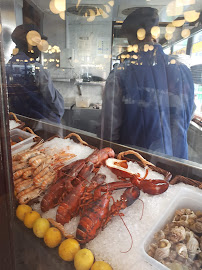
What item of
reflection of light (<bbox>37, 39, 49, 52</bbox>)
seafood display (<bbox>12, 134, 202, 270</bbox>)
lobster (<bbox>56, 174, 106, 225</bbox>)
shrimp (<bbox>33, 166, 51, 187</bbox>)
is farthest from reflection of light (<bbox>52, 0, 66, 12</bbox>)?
lobster (<bbox>56, 174, 106, 225</bbox>)

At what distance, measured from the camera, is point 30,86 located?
5.60 ft

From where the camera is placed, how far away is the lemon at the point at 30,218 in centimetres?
103

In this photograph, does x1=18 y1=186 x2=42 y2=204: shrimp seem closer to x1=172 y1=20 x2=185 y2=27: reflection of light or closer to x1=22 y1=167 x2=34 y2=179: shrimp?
x1=22 y1=167 x2=34 y2=179: shrimp

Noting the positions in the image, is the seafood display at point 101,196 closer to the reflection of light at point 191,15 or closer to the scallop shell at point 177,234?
the scallop shell at point 177,234

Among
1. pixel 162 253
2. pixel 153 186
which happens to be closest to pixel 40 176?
pixel 153 186

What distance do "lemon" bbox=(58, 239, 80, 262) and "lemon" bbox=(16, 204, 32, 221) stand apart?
0.30m

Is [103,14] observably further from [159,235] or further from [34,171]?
[159,235]

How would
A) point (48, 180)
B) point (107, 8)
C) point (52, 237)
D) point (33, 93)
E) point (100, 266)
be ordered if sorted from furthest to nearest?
point (33, 93) < point (107, 8) < point (48, 180) < point (52, 237) < point (100, 266)

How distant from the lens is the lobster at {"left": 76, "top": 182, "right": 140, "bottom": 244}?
0.96 metres

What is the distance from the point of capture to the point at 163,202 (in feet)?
3.80

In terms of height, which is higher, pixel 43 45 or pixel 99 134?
pixel 43 45

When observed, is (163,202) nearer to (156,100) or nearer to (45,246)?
(45,246)

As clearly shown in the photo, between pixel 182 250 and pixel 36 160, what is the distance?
1079mm

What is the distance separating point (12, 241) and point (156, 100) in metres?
1.51
